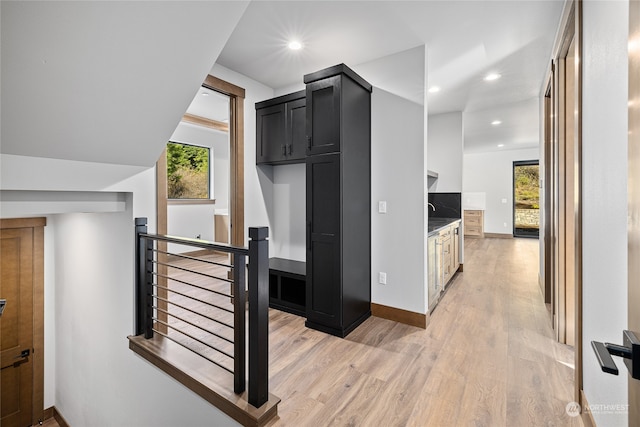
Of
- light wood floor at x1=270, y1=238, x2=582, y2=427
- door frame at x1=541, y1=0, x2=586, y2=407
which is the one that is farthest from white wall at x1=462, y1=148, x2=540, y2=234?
light wood floor at x1=270, y1=238, x2=582, y2=427

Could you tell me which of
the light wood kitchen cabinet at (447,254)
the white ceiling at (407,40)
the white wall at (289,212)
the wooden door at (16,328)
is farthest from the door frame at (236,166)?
the light wood kitchen cabinet at (447,254)

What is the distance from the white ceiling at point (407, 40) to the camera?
7.79 ft

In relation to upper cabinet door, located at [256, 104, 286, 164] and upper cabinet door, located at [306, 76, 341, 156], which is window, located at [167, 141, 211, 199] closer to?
upper cabinet door, located at [256, 104, 286, 164]

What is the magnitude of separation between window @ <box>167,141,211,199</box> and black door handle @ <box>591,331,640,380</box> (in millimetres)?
5952

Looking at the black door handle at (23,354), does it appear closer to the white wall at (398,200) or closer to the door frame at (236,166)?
the door frame at (236,166)

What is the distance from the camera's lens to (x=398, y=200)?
3.12 meters

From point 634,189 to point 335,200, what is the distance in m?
2.16

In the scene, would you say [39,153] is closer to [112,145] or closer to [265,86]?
[112,145]

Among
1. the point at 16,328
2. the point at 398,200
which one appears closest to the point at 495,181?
the point at 398,200

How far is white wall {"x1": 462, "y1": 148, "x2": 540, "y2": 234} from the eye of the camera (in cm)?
888

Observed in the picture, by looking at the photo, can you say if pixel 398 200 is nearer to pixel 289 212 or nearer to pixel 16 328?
pixel 289 212

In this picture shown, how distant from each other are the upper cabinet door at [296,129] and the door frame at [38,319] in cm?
A: 294

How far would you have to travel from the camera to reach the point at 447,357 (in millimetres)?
2352

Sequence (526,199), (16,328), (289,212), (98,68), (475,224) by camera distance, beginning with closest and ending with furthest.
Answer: (98,68) < (16,328) < (289,212) < (526,199) < (475,224)
